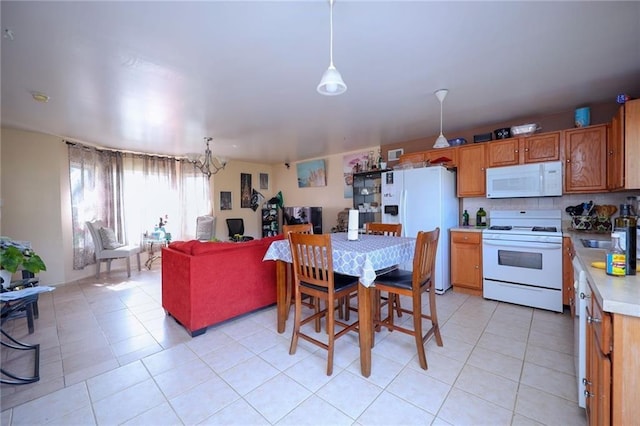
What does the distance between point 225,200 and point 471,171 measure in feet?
16.7

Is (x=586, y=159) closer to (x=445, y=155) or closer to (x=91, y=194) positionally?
(x=445, y=155)

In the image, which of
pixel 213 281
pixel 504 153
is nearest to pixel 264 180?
pixel 213 281

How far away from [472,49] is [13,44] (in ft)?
10.4

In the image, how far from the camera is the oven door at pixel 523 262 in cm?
285

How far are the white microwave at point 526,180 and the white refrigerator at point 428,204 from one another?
0.52 metres

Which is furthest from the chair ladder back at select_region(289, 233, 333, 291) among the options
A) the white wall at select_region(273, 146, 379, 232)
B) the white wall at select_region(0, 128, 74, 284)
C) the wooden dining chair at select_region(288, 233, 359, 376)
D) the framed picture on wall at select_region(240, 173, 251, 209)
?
the framed picture on wall at select_region(240, 173, 251, 209)

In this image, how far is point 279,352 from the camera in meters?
2.19

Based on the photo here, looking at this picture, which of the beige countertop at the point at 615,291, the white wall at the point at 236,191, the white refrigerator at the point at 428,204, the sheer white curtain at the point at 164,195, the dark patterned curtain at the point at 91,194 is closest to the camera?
the beige countertop at the point at 615,291

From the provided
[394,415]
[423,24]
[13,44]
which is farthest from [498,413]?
[13,44]

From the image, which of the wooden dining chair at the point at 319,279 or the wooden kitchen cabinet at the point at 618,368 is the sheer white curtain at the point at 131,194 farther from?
the wooden kitchen cabinet at the point at 618,368

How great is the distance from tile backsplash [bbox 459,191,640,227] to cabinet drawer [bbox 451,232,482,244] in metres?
0.55

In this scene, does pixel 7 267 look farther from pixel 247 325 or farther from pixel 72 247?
pixel 72 247

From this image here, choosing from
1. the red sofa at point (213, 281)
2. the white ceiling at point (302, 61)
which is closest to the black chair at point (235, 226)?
the white ceiling at point (302, 61)

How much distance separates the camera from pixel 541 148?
3.14 m
